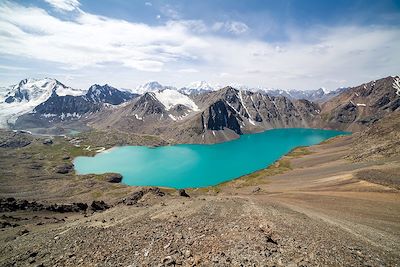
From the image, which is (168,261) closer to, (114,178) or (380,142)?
(380,142)

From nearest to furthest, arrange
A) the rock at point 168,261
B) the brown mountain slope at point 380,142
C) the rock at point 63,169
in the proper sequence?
the rock at point 168,261 < the brown mountain slope at point 380,142 < the rock at point 63,169

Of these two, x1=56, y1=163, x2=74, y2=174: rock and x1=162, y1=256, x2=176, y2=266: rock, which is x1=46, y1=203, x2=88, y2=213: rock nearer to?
x1=162, y1=256, x2=176, y2=266: rock

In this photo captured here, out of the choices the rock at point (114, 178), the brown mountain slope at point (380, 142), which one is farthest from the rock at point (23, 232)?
the rock at point (114, 178)

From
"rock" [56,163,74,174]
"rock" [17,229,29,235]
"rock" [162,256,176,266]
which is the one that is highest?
"rock" [162,256,176,266]

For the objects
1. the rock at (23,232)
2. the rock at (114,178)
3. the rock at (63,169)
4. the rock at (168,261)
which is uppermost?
the rock at (168,261)

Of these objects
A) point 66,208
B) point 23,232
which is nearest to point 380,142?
point 66,208

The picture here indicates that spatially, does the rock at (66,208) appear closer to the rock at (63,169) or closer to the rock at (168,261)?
the rock at (168,261)

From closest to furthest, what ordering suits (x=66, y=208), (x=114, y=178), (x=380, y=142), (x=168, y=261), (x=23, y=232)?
(x=168, y=261), (x=23, y=232), (x=66, y=208), (x=380, y=142), (x=114, y=178)

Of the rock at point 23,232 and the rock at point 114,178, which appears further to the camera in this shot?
the rock at point 114,178

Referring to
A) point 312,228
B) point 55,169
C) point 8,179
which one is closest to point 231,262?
point 312,228

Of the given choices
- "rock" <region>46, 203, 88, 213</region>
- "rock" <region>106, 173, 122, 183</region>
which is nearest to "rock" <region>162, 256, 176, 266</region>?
"rock" <region>46, 203, 88, 213</region>

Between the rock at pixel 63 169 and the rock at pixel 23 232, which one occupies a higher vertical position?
the rock at pixel 23 232
